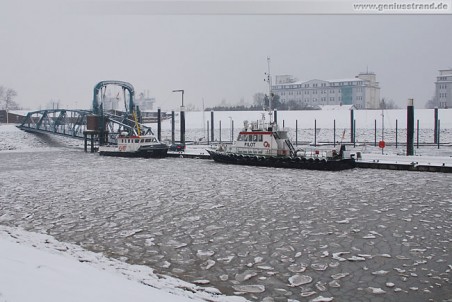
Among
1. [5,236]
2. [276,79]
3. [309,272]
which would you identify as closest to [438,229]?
[309,272]

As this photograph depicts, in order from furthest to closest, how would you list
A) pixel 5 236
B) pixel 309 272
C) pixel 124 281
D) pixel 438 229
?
pixel 438 229 → pixel 5 236 → pixel 309 272 → pixel 124 281

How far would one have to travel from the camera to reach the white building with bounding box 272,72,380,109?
137500 mm

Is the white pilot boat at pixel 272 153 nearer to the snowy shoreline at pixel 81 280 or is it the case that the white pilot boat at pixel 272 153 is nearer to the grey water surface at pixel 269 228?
the grey water surface at pixel 269 228

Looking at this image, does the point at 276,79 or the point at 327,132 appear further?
the point at 276,79

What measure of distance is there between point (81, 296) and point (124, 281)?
1469mm

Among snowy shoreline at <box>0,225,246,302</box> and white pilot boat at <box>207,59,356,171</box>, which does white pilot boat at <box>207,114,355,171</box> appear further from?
snowy shoreline at <box>0,225,246,302</box>

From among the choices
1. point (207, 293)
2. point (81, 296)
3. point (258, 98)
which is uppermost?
point (258, 98)

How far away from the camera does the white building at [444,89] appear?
131375 millimetres

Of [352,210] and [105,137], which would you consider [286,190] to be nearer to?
[352,210]

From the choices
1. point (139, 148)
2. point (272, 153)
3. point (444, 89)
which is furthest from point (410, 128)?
point (444, 89)

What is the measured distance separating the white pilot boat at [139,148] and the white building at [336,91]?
102664mm

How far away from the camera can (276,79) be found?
534 feet

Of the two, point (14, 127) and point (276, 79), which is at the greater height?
point (276, 79)

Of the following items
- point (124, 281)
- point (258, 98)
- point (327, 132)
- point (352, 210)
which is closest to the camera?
point (124, 281)
